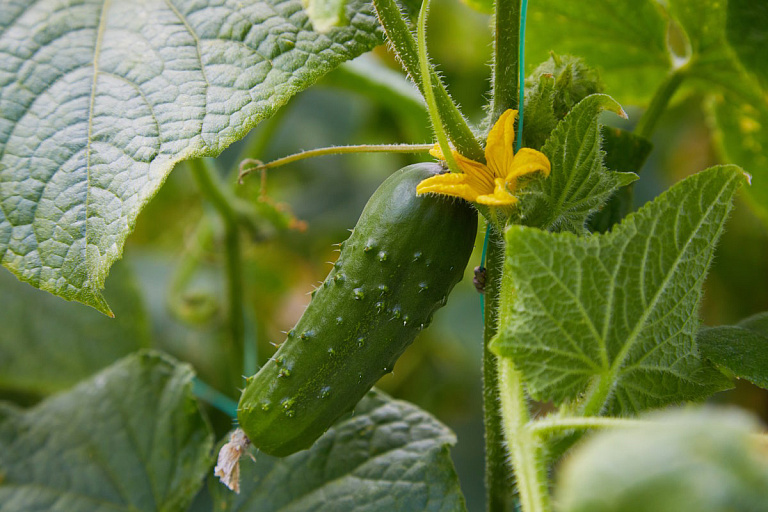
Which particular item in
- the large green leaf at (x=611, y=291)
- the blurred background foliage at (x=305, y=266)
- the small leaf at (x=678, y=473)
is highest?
the small leaf at (x=678, y=473)

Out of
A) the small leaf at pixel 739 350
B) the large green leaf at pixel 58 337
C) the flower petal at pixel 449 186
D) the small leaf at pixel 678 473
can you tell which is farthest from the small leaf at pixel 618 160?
the large green leaf at pixel 58 337

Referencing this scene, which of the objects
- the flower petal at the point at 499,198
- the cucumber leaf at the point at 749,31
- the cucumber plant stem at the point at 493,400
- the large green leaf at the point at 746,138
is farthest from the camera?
the large green leaf at the point at 746,138

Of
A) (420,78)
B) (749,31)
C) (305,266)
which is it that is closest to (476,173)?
(420,78)

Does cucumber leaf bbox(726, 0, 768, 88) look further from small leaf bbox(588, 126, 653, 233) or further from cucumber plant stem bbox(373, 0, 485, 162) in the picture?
cucumber plant stem bbox(373, 0, 485, 162)

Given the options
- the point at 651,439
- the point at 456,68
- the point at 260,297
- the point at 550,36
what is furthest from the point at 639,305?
the point at 456,68

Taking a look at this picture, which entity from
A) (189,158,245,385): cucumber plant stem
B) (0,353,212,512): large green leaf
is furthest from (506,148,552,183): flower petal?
(189,158,245,385): cucumber plant stem

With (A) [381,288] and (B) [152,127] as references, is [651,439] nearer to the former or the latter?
(A) [381,288]

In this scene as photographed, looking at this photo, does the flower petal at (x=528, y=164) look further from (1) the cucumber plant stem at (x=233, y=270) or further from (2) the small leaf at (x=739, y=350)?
(1) the cucumber plant stem at (x=233, y=270)
